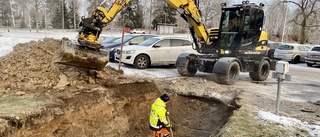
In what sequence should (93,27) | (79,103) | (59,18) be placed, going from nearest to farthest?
1. (79,103)
2. (93,27)
3. (59,18)

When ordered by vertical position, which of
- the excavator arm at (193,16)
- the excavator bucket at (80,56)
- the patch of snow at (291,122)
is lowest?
the patch of snow at (291,122)

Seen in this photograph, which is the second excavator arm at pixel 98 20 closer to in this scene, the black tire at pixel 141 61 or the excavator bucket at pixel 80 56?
the excavator bucket at pixel 80 56

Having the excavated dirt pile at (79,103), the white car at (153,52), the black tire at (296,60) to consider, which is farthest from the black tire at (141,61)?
the black tire at (296,60)

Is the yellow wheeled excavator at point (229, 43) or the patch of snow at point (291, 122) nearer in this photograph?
the patch of snow at point (291, 122)

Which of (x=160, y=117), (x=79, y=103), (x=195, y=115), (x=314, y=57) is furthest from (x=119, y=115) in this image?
(x=314, y=57)

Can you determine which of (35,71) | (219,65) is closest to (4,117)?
(35,71)

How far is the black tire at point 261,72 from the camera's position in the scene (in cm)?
1064

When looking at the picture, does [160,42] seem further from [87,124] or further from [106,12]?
[87,124]

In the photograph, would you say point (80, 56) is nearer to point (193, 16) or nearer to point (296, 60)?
point (193, 16)

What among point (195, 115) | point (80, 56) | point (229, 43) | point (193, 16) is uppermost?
point (193, 16)

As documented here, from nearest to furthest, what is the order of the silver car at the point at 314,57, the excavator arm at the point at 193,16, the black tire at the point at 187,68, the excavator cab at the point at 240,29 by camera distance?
the excavator arm at the point at 193,16
the excavator cab at the point at 240,29
the black tire at the point at 187,68
the silver car at the point at 314,57

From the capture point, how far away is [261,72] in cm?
1118

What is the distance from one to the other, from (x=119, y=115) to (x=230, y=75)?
480 cm

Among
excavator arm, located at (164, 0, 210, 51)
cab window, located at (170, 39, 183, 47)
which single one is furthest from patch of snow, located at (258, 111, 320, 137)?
cab window, located at (170, 39, 183, 47)
